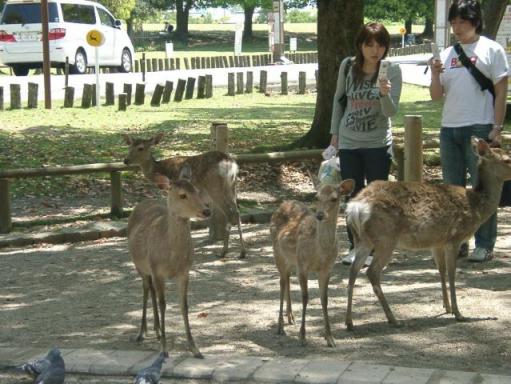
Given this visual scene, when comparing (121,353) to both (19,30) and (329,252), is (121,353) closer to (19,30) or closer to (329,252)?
(329,252)

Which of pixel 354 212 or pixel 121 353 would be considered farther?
pixel 354 212

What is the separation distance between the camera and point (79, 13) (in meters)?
30.3

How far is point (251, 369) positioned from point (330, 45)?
8615mm

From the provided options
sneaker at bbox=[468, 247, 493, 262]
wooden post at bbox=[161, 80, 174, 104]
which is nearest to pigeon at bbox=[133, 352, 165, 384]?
sneaker at bbox=[468, 247, 493, 262]

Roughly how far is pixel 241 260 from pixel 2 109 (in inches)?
509

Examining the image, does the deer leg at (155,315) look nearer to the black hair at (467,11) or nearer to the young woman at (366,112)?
the young woman at (366,112)

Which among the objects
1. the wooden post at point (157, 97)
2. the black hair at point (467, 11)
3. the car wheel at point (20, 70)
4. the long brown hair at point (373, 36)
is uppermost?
the black hair at point (467, 11)

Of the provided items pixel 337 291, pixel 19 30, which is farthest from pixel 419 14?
pixel 337 291

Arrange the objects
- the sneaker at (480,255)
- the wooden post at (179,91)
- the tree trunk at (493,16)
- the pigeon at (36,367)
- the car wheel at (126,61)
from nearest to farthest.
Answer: the pigeon at (36,367) → the sneaker at (480,255) → the tree trunk at (493,16) → the wooden post at (179,91) → the car wheel at (126,61)

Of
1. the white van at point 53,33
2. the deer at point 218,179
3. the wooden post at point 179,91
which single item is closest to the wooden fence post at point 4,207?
the deer at point 218,179

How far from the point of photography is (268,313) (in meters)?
7.46

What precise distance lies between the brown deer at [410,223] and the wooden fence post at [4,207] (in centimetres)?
456

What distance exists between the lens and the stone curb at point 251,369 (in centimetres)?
562

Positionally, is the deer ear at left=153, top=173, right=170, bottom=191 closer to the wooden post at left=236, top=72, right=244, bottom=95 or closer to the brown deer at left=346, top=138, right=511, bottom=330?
the brown deer at left=346, top=138, right=511, bottom=330
